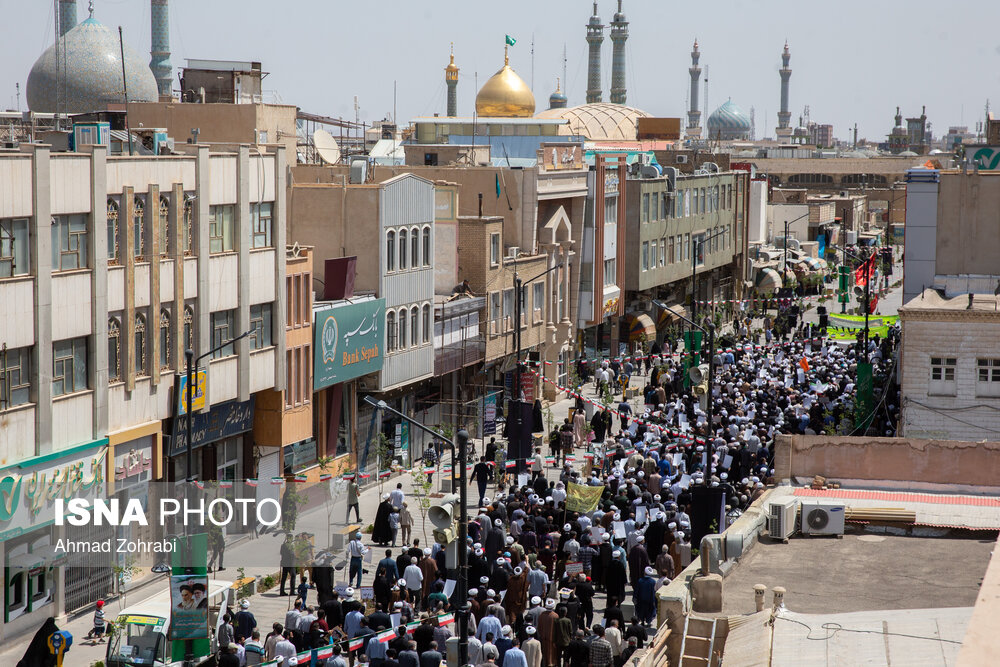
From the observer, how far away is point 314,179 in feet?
137

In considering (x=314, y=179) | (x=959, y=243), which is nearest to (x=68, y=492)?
(x=314, y=179)

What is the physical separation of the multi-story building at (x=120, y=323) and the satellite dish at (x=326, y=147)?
2276cm

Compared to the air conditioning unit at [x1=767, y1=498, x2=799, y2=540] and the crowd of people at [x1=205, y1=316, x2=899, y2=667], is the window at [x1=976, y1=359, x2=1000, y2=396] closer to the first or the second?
the crowd of people at [x1=205, y1=316, x2=899, y2=667]

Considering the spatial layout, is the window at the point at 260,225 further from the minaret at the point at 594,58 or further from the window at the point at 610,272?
the minaret at the point at 594,58

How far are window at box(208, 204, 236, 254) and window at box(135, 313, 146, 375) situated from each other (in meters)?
2.62

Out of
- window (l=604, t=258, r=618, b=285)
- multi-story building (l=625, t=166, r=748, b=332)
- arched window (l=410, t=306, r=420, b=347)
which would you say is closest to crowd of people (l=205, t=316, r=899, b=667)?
arched window (l=410, t=306, r=420, b=347)

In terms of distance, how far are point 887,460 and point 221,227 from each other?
1451 cm

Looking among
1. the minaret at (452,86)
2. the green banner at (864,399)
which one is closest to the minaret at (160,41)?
the minaret at (452,86)

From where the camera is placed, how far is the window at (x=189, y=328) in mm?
27844

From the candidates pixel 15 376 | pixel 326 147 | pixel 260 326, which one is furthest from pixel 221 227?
pixel 326 147

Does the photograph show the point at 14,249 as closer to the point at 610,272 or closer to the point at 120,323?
the point at 120,323

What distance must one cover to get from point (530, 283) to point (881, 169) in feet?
353

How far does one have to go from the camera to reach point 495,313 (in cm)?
4250

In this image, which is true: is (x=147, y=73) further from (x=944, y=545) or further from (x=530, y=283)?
(x=944, y=545)
